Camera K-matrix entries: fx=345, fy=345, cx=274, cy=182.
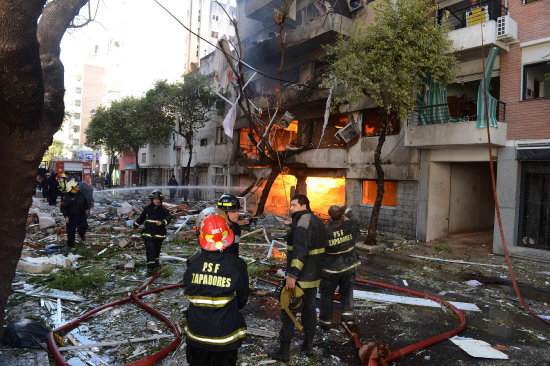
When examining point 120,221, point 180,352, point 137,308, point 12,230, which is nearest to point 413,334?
point 180,352

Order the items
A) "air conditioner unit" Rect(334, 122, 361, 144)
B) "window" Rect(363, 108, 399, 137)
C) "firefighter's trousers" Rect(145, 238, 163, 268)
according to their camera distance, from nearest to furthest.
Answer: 1. "firefighter's trousers" Rect(145, 238, 163, 268)
2. "window" Rect(363, 108, 399, 137)
3. "air conditioner unit" Rect(334, 122, 361, 144)

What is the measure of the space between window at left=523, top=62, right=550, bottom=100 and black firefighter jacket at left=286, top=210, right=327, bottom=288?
1005cm

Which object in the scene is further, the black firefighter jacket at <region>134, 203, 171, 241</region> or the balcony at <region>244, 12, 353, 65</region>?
the balcony at <region>244, 12, 353, 65</region>

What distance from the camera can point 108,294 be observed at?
6.37 meters

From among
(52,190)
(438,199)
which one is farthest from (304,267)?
(52,190)

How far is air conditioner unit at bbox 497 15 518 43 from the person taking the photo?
1038 cm

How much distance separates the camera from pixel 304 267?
434 cm

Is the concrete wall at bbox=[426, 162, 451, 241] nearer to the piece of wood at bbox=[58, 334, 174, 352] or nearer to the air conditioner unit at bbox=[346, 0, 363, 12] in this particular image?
the air conditioner unit at bbox=[346, 0, 363, 12]

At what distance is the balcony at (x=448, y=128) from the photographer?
1068cm

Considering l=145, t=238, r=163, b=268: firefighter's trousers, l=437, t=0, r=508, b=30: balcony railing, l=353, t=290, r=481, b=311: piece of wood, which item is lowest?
l=353, t=290, r=481, b=311: piece of wood

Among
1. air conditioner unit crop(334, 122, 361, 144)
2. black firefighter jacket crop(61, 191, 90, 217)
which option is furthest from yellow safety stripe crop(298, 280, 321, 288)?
air conditioner unit crop(334, 122, 361, 144)

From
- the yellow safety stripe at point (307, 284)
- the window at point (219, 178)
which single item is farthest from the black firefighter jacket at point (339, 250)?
the window at point (219, 178)

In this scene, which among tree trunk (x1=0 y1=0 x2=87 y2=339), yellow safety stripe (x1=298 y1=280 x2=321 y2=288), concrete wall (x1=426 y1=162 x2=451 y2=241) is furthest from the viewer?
concrete wall (x1=426 y1=162 x2=451 y2=241)

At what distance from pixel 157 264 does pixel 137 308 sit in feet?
7.62
